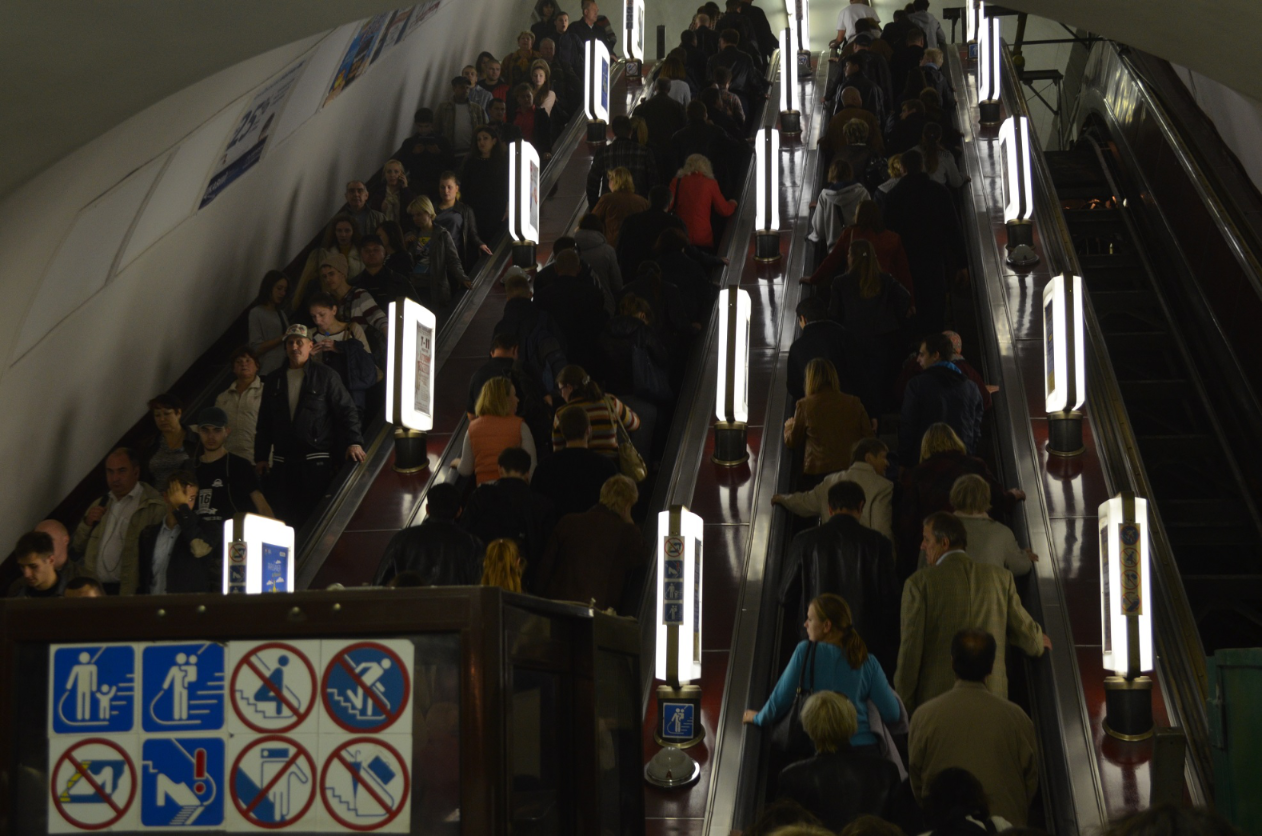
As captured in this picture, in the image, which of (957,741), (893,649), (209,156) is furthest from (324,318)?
(957,741)

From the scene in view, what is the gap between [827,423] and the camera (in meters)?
8.45

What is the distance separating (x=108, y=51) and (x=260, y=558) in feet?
8.42

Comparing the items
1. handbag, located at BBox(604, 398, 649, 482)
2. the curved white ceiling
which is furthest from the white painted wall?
handbag, located at BBox(604, 398, 649, 482)

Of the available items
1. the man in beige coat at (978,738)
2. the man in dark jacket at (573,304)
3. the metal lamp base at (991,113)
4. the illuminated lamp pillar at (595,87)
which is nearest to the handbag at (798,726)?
the man in beige coat at (978,738)

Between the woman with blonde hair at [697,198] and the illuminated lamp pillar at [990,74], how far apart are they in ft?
15.9

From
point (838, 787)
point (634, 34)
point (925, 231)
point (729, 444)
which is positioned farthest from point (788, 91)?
point (838, 787)

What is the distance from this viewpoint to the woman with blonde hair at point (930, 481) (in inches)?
298

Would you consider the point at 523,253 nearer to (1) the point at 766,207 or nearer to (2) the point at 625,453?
(1) the point at 766,207

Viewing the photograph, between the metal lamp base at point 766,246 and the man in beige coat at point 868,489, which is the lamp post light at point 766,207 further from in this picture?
the man in beige coat at point 868,489

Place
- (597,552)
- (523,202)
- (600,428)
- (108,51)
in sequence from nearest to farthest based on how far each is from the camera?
(108,51), (597,552), (600,428), (523,202)

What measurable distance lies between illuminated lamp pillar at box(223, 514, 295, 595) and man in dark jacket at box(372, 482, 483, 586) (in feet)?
2.71

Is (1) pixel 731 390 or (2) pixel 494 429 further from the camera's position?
(1) pixel 731 390

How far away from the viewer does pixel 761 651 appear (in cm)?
726

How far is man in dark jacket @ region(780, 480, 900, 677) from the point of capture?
684 centimetres
